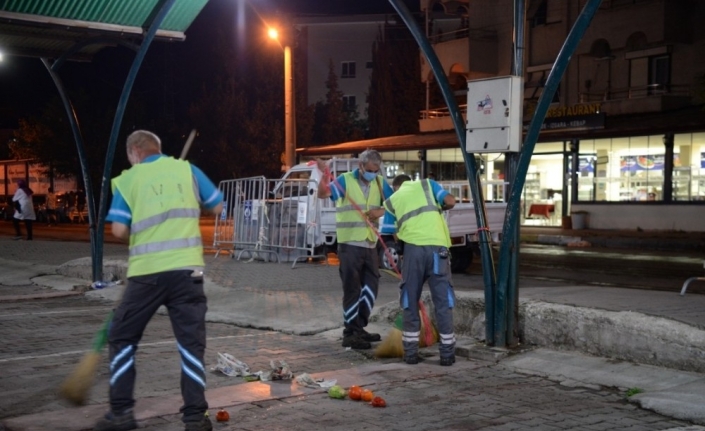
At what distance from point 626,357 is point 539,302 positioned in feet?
3.85

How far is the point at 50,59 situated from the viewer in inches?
606

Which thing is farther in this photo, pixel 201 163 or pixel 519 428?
pixel 201 163

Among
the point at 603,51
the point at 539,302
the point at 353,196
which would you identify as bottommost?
the point at 539,302

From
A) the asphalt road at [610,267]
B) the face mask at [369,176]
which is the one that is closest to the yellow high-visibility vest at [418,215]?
the face mask at [369,176]

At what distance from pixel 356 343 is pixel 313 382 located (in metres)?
1.60

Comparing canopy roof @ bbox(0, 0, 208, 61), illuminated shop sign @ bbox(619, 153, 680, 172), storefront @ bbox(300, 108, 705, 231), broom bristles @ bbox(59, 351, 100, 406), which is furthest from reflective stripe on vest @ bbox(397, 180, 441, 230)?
illuminated shop sign @ bbox(619, 153, 680, 172)

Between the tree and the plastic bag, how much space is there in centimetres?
4656

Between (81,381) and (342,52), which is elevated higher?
(342,52)

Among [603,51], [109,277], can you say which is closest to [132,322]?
[109,277]

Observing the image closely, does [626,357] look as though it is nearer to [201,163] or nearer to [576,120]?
[576,120]

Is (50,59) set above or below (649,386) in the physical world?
above

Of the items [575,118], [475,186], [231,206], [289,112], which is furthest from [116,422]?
[575,118]

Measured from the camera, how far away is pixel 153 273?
533 cm

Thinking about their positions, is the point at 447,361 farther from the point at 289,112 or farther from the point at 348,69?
the point at 348,69
